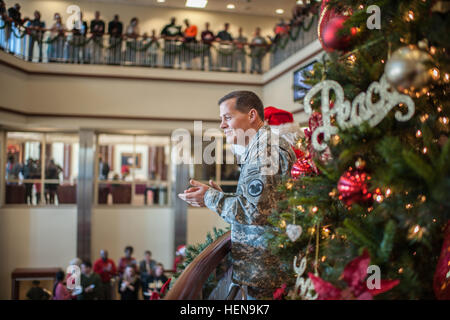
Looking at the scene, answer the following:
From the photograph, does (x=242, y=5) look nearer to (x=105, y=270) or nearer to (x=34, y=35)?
(x=34, y=35)

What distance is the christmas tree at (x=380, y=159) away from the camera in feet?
3.74

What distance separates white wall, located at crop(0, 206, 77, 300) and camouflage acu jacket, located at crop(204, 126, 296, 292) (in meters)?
9.38

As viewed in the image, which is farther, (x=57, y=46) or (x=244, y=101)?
(x=57, y=46)

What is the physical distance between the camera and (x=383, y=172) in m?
1.17

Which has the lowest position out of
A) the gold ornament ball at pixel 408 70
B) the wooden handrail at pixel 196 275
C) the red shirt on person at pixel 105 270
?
the red shirt on person at pixel 105 270

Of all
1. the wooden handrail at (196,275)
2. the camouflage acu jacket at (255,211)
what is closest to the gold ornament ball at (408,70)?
the camouflage acu jacket at (255,211)

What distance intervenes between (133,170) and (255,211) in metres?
9.75

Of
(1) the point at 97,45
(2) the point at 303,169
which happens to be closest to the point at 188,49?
(1) the point at 97,45

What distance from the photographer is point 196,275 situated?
1515mm

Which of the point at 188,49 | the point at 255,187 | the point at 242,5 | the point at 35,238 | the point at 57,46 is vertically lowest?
the point at 35,238

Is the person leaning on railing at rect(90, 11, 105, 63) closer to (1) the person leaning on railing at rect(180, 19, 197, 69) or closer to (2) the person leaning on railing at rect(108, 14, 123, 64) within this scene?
(2) the person leaning on railing at rect(108, 14, 123, 64)

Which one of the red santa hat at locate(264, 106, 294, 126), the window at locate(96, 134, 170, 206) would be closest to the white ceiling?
the window at locate(96, 134, 170, 206)

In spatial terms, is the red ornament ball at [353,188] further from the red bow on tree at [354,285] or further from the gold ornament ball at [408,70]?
the gold ornament ball at [408,70]

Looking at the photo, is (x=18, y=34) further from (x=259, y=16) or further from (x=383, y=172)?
(x=383, y=172)
